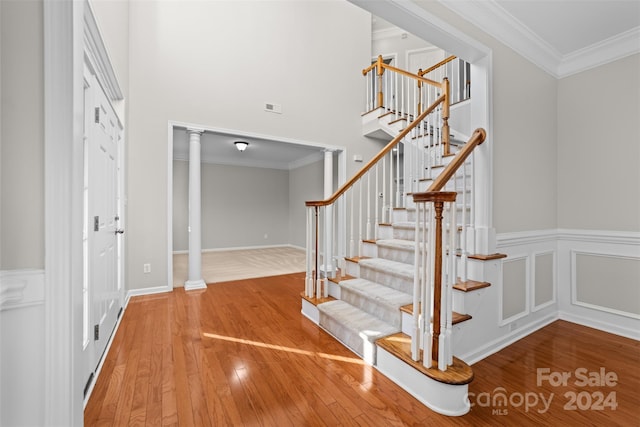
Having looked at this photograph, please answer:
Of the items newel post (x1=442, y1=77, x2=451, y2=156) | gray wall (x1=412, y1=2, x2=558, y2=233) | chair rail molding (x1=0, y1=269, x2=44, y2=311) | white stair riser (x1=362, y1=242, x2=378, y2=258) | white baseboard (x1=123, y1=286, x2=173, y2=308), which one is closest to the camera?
chair rail molding (x1=0, y1=269, x2=44, y2=311)

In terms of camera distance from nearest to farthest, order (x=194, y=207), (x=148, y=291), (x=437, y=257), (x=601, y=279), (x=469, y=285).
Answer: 1. (x=437, y=257)
2. (x=469, y=285)
3. (x=601, y=279)
4. (x=148, y=291)
5. (x=194, y=207)

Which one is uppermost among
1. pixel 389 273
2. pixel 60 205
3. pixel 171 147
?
pixel 171 147

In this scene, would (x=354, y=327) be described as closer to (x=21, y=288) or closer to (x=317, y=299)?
(x=317, y=299)

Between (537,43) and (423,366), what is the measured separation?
2.77 meters

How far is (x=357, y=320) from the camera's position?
213cm

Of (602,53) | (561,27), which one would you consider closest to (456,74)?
(602,53)

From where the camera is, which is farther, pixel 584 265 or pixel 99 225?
pixel 584 265

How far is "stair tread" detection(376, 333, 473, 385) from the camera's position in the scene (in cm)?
141

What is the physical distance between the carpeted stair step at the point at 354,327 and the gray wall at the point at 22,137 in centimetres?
174

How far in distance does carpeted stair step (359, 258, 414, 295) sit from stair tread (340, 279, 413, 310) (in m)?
0.04

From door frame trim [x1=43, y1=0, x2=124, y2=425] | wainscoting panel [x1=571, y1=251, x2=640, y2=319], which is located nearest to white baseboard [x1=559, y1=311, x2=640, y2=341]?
wainscoting panel [x1=571, y1=251, x2=640, y2=319]

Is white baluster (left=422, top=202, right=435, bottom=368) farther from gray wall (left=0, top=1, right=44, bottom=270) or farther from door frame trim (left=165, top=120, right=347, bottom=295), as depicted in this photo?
door frame trim (left=165, top=120, right=347, bottom=295)

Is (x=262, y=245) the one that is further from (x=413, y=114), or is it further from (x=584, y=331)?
(x=584, y=331)

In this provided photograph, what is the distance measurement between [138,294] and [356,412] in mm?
3027
